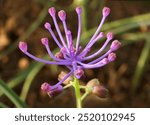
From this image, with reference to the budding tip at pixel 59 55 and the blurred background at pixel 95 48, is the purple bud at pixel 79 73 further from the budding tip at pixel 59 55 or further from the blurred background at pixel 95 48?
the blurred background at pixel 95 48

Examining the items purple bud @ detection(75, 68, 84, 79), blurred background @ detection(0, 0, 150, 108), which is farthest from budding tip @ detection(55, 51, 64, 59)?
blurred background @ detection(0, 0, 150, 108)

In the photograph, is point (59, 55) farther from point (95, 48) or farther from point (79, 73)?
point (95, 48)

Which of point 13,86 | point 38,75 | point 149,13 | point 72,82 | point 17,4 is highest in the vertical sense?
point 17,4

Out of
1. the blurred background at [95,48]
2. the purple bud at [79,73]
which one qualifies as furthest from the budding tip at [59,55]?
the blurred background at [95,48]

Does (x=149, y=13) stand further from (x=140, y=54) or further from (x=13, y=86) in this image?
(x=13, y=86)

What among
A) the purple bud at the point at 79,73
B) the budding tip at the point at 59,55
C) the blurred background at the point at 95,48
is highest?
the blurred background at the point at 95,48

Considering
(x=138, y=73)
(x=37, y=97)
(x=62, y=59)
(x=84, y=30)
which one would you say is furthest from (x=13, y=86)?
(x=62, y=59)

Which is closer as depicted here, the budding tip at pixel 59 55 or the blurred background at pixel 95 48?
the budding tip at pixel 59 55

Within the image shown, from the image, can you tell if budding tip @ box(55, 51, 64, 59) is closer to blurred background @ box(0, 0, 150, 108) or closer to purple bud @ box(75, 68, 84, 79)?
purple bud @ box(75, 68, 84, 79)
